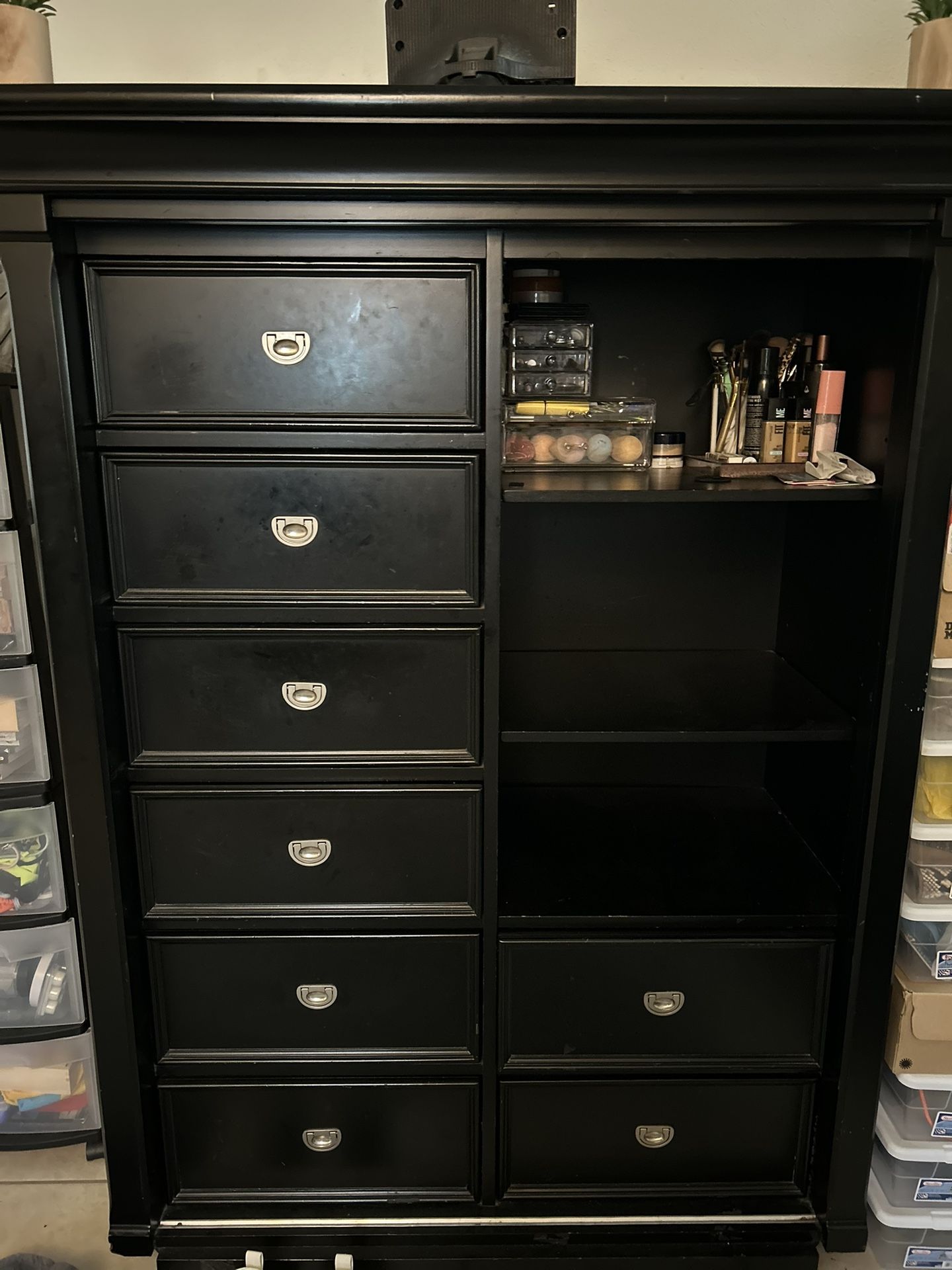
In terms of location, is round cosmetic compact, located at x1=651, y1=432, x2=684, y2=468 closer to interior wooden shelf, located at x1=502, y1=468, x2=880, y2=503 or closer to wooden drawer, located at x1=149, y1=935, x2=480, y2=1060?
interior wooden shelf, located at x1=502, y1=468, x2=880, y2=503

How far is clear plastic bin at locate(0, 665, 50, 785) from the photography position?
148 centimetres

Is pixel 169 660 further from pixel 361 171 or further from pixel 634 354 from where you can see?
pixel 634 354

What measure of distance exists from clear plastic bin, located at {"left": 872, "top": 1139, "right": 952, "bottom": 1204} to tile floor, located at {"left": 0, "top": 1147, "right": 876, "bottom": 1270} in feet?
0.42

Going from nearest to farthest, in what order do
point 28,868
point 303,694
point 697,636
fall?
point 303,694 < point 28,868 < point 697,636

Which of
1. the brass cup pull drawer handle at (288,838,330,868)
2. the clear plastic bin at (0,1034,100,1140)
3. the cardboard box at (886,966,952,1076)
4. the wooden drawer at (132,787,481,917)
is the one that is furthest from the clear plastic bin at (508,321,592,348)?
the clear plastic bin at (0,1034,100,1140)

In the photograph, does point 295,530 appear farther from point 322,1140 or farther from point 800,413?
point 322,1140

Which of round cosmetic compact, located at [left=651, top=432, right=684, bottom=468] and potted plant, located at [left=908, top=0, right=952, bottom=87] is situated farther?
round cosmetic compact, located at [left=651, top=432, right=684, bottom=468]

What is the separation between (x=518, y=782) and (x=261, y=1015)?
66 centimetres

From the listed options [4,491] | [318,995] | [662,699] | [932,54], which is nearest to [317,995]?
[318,995]

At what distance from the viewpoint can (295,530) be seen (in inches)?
51.5

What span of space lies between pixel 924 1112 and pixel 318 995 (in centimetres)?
104

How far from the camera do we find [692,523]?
5.68ft

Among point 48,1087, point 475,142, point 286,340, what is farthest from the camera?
point 48,1087

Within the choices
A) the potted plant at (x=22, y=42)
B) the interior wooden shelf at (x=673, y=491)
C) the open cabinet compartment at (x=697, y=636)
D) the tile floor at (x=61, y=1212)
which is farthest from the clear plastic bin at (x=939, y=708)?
the potted plant at (x=22, y=42)
